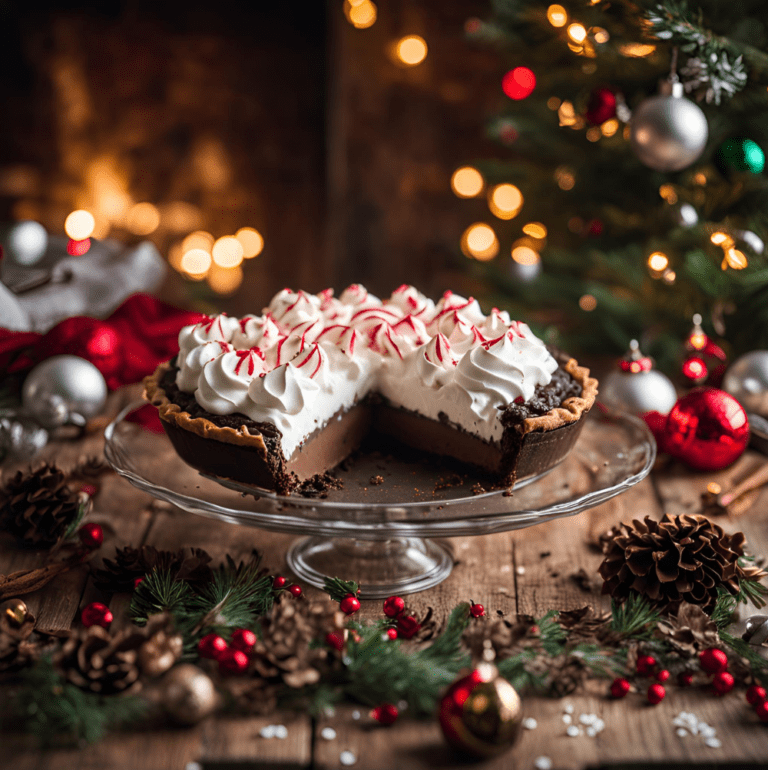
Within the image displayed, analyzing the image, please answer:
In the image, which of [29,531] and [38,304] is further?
[38,304]

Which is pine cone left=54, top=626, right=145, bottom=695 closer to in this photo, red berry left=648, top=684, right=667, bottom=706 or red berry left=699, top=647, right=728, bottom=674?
red berry left=648, top=684, right=667, bottom=706

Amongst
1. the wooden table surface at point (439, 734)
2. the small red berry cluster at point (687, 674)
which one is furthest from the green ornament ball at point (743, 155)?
the small red berry cluster at point (687, 674)

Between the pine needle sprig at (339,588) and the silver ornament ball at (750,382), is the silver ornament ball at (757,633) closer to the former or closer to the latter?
the pine needle sprig at (339,588)

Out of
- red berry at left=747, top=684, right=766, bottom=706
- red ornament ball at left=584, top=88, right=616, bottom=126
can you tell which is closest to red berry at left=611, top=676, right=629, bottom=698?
red berry at left=747, top=684, right=766, bottom=706

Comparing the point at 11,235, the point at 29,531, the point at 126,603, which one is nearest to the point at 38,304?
the point at 11,235

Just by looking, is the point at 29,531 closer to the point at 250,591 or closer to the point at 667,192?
the point at 250,591

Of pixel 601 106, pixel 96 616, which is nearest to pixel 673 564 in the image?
pixel 96 616
